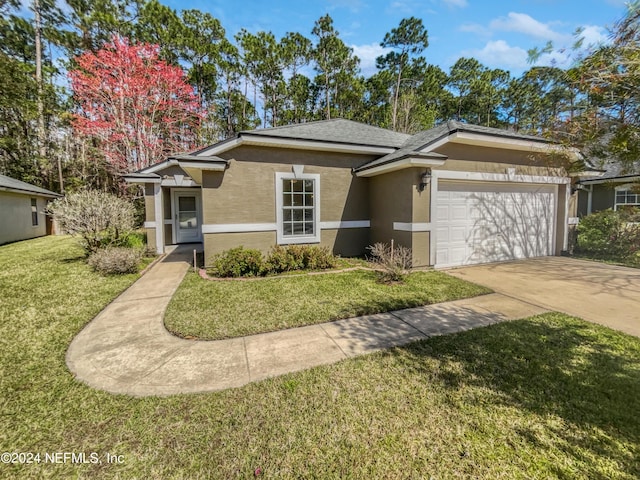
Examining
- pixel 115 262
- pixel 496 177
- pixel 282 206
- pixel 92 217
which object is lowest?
pixel 115 262

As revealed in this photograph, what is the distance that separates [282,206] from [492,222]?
647cm

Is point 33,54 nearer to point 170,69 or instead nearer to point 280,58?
point 170,69

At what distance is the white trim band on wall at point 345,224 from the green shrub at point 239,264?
251 centimetres

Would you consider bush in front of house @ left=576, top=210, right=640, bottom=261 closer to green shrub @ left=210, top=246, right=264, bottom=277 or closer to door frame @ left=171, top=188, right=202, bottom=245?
green shrub @ left=210, top=246, right=264, bottom=277

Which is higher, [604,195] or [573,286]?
[604,195]

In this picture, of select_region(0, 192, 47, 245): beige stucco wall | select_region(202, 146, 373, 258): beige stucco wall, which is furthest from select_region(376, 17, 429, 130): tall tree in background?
select_region(0, 192, 47, 245): beige stucco wall

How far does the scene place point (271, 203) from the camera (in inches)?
316

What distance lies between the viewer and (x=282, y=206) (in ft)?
26.7

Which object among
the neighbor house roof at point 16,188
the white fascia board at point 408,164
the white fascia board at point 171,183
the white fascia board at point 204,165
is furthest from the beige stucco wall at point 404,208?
the neighbor house roof at point 16,188

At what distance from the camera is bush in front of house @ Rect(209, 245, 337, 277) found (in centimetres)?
683

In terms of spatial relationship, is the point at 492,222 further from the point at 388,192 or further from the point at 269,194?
the point at 269,194

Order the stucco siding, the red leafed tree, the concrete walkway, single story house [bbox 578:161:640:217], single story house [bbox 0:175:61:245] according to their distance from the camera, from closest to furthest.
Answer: the concrete walkway → single story house [bbox 578:161:640:217] → the stucco siding → single story house [bbox 0:175:61:245] → the red leafed tree

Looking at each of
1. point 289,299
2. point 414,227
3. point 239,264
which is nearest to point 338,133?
point 414,227

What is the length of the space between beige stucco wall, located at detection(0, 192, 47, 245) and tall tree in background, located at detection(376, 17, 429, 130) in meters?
24.3
